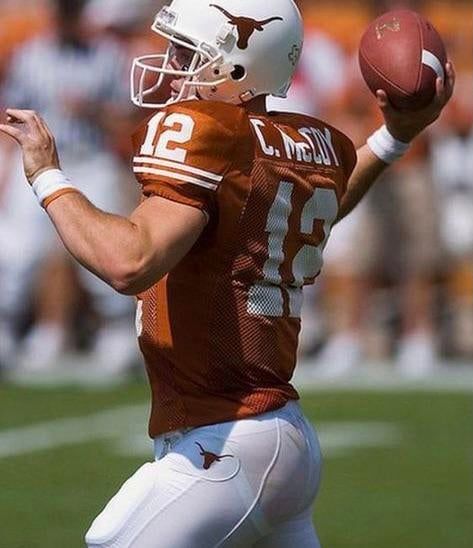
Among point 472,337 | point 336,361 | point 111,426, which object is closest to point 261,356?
point 111,426

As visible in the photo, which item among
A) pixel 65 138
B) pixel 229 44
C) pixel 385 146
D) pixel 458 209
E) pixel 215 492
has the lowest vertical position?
pixel 458 209

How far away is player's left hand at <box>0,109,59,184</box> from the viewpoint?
305 cm

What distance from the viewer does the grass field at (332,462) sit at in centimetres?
548

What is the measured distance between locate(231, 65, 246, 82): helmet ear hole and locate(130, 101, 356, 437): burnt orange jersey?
0.10 meters

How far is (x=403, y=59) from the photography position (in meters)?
3.60

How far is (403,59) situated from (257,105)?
18.5 inches

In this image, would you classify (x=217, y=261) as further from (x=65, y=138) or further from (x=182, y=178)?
(x=65, y=138)

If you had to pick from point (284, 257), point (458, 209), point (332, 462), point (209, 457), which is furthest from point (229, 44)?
point (458, 209)

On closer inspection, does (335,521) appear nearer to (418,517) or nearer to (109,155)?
(418,517)

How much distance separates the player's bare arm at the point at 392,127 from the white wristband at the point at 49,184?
850 millimetres

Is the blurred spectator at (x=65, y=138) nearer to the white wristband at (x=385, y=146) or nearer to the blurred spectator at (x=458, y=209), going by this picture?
the blurred spectator at (x=458, y=209)

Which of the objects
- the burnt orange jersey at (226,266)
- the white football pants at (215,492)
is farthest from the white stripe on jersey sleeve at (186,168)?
the white football pants at (215,492)

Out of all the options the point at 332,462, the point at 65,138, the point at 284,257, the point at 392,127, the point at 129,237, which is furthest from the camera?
the point at 65,138

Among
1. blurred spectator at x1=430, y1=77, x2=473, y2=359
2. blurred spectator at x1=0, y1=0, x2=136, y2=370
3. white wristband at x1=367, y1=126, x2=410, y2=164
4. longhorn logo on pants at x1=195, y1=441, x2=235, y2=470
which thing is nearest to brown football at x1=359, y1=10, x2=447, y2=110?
white wristband at x1=367, y1=126, x2=410, y2=164
